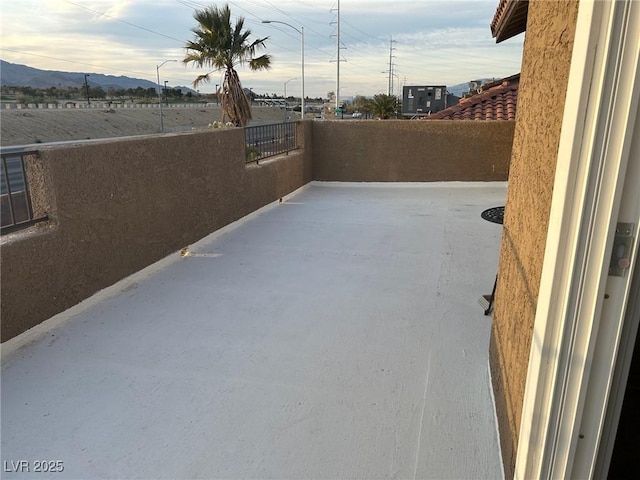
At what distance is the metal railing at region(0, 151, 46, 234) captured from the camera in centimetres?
332

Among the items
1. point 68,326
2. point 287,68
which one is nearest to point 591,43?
point 68,326

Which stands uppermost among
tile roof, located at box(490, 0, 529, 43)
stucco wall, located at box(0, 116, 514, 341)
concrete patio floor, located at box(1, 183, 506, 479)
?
tile roof, located at box(490, 0, 529, 43)

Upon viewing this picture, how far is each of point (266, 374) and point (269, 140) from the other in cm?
567

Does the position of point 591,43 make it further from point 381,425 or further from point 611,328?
point 381,425

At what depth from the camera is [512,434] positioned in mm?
2010

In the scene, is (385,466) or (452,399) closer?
(385,466)

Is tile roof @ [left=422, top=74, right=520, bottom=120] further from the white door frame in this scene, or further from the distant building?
the distant building

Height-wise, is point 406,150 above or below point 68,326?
above

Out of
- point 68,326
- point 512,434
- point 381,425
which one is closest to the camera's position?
point 512,434

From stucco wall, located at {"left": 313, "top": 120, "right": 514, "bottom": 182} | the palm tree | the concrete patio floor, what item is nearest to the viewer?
the concrete patio floor

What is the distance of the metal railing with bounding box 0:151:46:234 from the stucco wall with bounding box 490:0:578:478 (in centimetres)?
326

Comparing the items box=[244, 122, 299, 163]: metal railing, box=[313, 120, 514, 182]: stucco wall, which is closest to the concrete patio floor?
box=[244, 122, 299, 163]: metal railing

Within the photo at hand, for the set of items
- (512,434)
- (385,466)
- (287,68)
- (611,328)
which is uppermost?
(287,68)

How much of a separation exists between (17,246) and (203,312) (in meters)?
1.41
